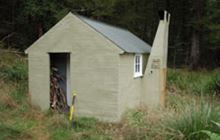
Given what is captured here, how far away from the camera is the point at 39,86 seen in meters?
10.4

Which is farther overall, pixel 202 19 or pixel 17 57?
pixel 202 19

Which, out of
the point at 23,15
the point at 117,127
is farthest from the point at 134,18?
the point at 117,127

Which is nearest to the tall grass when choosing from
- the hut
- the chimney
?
the chimney

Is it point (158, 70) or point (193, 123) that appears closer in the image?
point (193, 123)

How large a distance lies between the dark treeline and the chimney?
9.08 meters

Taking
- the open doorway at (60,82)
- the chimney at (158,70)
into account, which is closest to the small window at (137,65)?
the chimney at (158,70)

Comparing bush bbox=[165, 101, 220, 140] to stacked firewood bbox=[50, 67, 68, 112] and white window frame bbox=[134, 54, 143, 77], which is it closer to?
white window frame bbox=[134, 54, 143, 77]

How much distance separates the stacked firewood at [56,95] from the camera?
34.5ft

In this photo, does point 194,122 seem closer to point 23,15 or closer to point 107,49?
point 107,49

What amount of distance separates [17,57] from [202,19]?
13.0m

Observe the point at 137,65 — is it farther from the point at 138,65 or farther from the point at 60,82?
the point at 60,82

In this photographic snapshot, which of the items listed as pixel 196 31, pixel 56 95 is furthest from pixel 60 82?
pixel 196 31

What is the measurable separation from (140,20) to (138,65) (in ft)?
47.5

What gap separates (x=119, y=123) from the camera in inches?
358
